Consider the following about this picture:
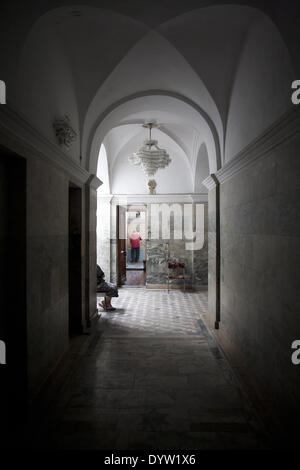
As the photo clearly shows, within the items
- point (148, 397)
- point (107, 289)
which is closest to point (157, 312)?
point (107, 289)

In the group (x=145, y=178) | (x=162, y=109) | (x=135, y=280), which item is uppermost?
(x=162, y=109)

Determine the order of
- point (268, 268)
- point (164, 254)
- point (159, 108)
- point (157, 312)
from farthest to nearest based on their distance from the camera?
point (164, 254) < point (157, 312) < point (159, 108) < point (268, 268)

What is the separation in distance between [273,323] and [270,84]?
2653 mm

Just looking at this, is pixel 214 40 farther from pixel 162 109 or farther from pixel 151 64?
pixel 162 109

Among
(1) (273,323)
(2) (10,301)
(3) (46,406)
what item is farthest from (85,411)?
(1) (273,323)

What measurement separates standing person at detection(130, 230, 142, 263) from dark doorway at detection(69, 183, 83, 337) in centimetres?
1224

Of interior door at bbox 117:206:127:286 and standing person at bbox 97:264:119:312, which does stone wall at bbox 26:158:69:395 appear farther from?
interior door at bbox 117:206:127:286

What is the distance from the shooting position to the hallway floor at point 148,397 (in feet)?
9.07

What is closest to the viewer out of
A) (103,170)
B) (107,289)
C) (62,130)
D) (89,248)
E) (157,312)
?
(62,130)

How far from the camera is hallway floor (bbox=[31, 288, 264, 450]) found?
2.76m

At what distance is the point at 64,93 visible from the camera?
4.41 m

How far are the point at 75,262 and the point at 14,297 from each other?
99.6 inches

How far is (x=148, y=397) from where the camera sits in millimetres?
3500
